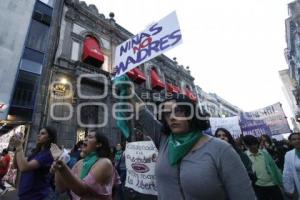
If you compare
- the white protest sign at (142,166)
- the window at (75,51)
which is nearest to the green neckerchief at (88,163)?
the white protest sign at (142,166)

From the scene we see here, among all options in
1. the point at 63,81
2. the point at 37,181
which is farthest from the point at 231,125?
the point at 63,81

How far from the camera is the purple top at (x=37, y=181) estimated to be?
267 cm

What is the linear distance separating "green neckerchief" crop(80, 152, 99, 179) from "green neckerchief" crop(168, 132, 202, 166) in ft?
3.71

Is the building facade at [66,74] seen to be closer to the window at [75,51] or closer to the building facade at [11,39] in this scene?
the window at [75,51]

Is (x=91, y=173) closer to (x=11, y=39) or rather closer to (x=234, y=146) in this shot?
(x=234, y=146)

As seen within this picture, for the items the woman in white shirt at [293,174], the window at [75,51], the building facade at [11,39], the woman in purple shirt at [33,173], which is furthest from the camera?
the window at [75,51]

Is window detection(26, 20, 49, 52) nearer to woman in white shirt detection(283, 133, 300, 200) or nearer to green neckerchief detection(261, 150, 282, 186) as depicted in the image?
green neckerchief detection(261, 150, 282, 186)

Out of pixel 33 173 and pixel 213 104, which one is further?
pixel 213 104

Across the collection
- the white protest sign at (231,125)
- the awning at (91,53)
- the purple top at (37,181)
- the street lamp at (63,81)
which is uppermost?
the awning at (91,53)

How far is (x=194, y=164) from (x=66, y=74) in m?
13.7

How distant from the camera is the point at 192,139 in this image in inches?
61.0

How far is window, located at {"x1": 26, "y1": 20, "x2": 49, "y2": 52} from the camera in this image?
1356 cm

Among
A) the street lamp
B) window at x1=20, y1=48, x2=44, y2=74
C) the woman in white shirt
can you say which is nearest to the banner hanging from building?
the woman in white shirt

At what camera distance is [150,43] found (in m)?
4.05
